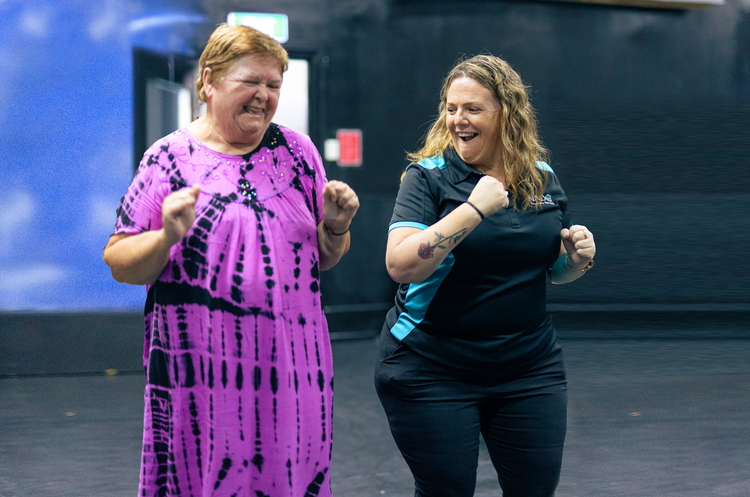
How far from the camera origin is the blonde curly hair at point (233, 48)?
5.56 ft

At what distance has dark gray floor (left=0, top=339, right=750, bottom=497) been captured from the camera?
3.62 m

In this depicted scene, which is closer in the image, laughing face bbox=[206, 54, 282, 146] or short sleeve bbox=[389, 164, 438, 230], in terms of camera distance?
laughing face bbox=[206, 54, 282, 146]

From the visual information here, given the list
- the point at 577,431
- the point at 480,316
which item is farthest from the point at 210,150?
the point at 577,431

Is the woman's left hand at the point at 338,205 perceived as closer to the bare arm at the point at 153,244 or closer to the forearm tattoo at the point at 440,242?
the forearm tattoo at the point at 440,242

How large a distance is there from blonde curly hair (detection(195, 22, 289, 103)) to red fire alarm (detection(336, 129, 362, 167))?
5131mm

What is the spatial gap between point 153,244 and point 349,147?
540 centimetres

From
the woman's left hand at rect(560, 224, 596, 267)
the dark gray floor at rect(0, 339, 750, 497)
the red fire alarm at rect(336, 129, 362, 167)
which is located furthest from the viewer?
the red fire alarm at rect(336, 129, 362, 167)

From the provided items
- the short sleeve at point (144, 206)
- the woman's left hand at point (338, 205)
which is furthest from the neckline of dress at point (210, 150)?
the woman's left hand at point (338, 205)

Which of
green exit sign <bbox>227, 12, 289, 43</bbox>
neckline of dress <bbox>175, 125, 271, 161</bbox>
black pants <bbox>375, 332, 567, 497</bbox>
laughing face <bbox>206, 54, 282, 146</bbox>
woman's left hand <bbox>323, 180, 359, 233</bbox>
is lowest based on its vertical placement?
black pants <bbox>375, 332, 567, 497</bbox>

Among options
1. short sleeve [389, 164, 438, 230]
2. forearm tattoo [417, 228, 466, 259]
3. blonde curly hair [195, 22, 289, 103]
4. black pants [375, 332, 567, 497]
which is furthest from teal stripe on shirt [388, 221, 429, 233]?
blonde curly hair [195, 22, 289, 103]

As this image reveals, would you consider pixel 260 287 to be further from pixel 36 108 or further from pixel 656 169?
pixel 36 108

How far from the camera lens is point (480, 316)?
6.55ft

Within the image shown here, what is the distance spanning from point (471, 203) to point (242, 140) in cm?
61

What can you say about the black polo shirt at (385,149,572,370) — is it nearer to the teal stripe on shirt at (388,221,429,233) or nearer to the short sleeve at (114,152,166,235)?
the teal stripe on shirt at (388,221,429,233)
